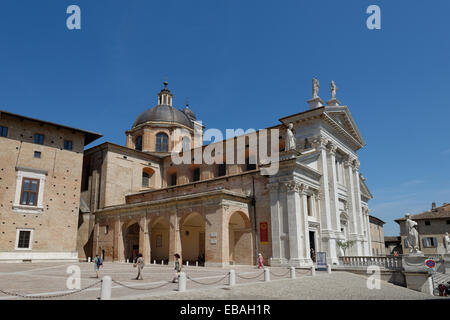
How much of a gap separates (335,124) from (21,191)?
24856 millimetres

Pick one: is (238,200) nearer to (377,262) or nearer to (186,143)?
(377,262)

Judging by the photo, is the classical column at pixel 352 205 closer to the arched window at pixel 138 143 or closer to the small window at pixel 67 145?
the arched window at pixel 138 143

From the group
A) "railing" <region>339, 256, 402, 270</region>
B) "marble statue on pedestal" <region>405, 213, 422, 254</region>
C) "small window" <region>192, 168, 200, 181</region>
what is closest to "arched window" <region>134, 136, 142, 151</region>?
"small window" <region>192, 168, 200, 181</region>

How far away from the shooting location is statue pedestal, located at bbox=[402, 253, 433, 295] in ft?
59.3

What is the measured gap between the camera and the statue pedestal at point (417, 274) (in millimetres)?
18062

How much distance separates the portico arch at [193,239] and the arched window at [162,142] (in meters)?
13.8

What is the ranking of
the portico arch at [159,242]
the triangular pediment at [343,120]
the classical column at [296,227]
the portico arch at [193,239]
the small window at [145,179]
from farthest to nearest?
the small window at [145,179]
the portico arch at [159,242]
the portico arch at [193,239]
the triangular pediment at [343,120]
the classical column at [296,227]

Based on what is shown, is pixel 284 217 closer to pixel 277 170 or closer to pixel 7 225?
pixel 277 170

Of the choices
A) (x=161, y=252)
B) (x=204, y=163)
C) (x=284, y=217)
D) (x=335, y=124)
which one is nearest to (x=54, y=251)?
(x=161, y=252)

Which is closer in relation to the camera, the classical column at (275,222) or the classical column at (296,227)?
the classical column at (296,227)

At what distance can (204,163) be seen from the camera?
33.3 m

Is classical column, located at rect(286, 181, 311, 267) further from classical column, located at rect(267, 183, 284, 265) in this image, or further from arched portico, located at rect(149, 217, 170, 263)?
arched portico, located at rect(149, 217, 170, 263)

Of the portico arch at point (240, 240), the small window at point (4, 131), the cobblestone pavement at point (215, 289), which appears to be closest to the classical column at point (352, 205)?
the portico arch at point (240, 240)

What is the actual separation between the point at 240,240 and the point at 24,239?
52.1 feet
